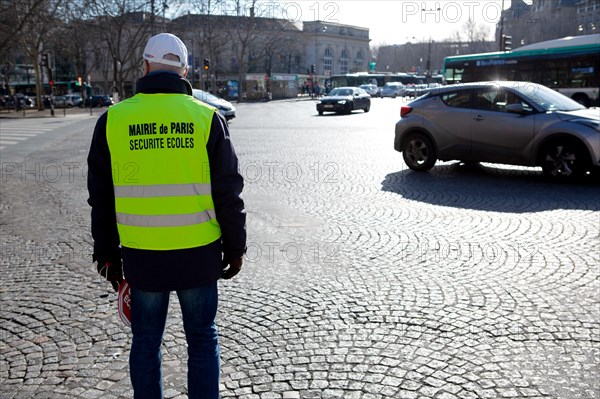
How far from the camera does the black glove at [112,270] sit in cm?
262

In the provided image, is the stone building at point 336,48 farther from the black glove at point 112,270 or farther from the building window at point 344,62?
the black glove at point 112,270

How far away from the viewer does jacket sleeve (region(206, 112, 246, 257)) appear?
8.00 feet

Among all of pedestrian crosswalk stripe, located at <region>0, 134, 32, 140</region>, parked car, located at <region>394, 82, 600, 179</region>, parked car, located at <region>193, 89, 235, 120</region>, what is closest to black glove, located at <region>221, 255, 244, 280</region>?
parked car, located at <region>394, 82, 600, 179</region>

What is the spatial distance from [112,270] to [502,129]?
8.51 metres

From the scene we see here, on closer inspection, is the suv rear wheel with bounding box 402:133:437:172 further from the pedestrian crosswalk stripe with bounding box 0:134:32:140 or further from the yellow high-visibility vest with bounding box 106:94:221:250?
the pedestrian crosswalk stripe with bounding box 0:134:32:140

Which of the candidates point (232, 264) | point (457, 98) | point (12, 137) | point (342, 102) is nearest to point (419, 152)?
point (457, 98)

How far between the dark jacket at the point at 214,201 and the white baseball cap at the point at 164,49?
0.09m

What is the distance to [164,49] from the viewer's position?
2482 mm

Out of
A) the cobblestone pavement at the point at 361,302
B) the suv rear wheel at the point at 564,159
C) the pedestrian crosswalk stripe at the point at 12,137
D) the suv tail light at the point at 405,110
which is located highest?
the suv tail light at the point at 405,110

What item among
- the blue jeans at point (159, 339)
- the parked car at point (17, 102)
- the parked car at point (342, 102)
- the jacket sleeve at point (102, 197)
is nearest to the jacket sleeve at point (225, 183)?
the blue jeans at point (159, 339)

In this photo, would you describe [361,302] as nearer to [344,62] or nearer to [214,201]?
[214,201]

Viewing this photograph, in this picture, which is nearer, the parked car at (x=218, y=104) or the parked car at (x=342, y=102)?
the parked car at (x=218, y=104)

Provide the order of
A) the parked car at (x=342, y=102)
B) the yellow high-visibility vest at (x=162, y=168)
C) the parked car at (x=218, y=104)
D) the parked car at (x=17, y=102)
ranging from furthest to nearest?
the parked car at (x=17, y=102)
the parked car at (x=342, y=102)
the parked car at (x=218, y=104)
the yellow high-visibility vest at (x=162, y=168)

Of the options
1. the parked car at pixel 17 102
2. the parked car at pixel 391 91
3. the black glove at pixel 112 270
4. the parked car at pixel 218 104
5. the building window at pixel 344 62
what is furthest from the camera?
the building window at pixel 344 62
